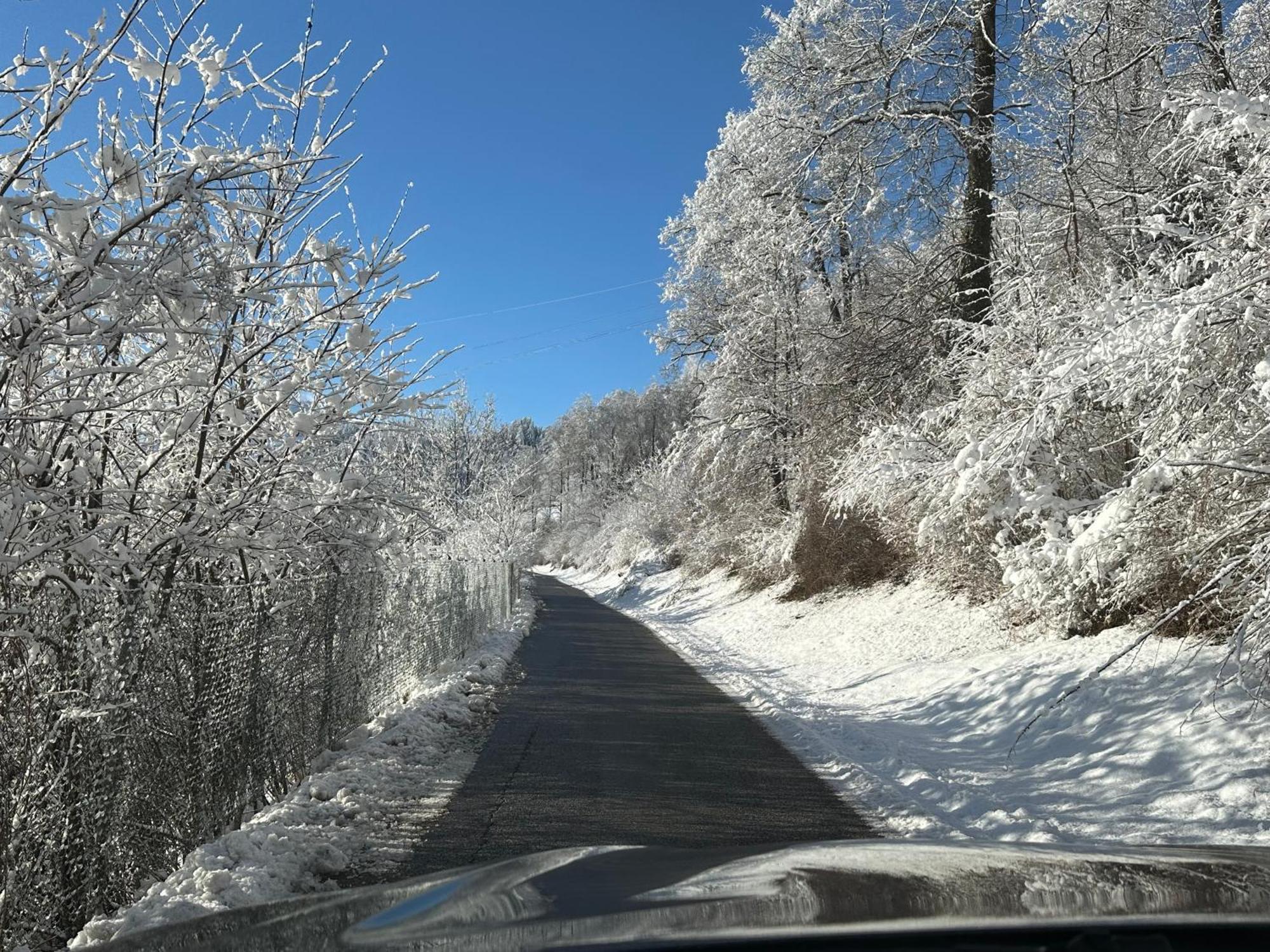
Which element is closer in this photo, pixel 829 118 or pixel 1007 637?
pixel 1007 637

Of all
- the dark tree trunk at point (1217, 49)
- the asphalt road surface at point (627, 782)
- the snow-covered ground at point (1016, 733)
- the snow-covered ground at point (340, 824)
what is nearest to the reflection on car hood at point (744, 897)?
the snow-covered ground at point (340, 824)

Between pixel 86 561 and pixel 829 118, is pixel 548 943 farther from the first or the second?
pixel 829 118

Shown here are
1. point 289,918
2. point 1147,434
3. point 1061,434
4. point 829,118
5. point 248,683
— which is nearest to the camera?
point 289,918

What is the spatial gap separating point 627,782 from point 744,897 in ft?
16.9

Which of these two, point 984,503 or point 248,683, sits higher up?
point 984,503

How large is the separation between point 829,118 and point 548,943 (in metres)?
13.8

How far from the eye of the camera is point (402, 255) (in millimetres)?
5324

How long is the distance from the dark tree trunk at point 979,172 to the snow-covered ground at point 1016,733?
4854 mm

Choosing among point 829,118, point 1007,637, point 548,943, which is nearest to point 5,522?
point 548,943

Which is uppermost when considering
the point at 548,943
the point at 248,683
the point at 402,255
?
the point at 402,255

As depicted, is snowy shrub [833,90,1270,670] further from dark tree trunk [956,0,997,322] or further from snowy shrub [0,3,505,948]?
snowy shrub [0,3,505,948]

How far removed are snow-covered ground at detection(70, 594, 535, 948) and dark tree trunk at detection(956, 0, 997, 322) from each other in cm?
935

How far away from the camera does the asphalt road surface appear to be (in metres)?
5.43

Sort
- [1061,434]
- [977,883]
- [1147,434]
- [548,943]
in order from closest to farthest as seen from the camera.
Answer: [548,943] → [977,883] → [1147,434] → [1061,434]
